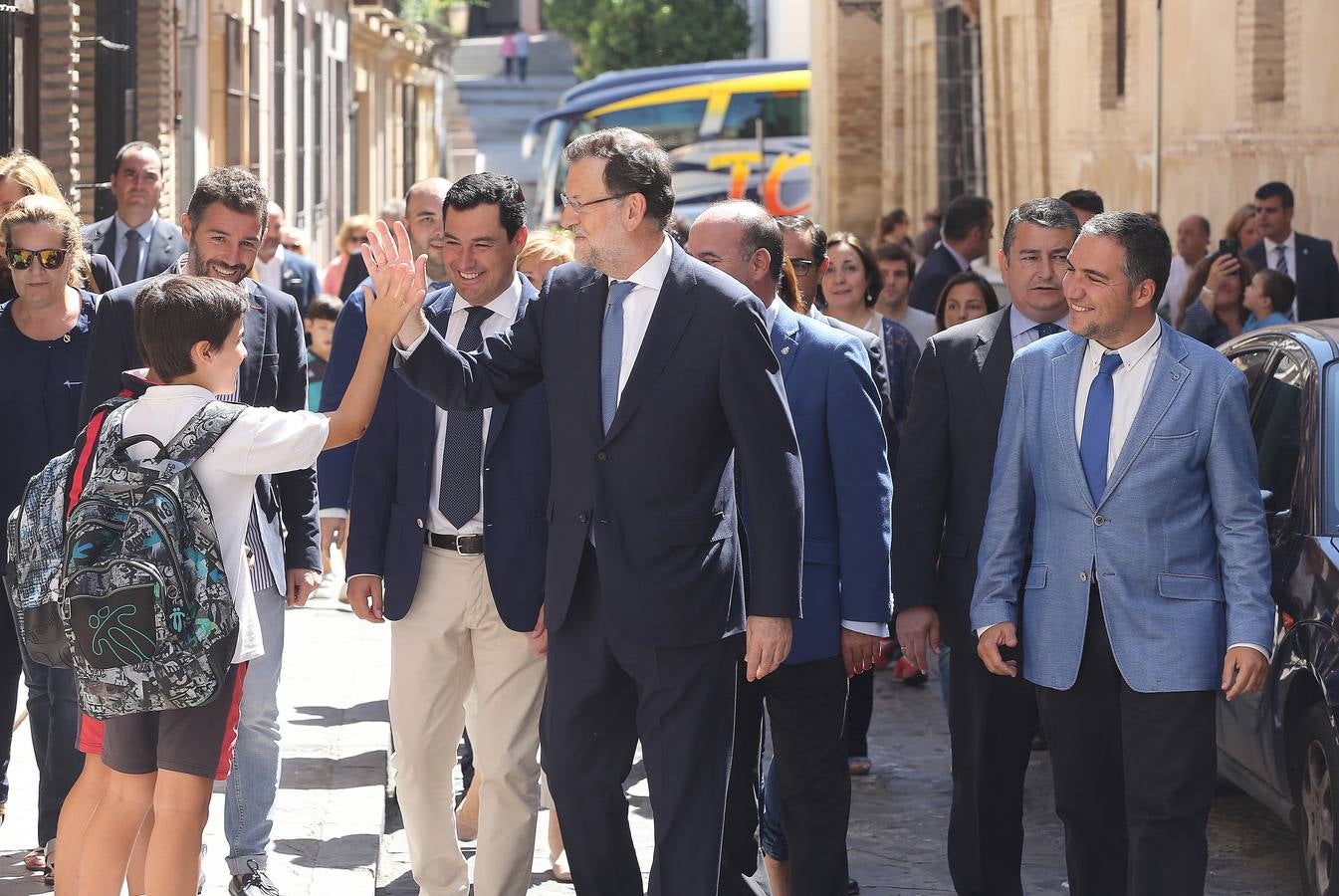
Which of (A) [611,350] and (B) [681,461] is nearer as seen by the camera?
(B) [681,461]

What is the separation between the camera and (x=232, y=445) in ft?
14.3

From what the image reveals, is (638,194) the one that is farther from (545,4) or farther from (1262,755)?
(545,4)

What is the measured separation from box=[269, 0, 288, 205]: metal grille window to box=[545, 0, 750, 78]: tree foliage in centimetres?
2681

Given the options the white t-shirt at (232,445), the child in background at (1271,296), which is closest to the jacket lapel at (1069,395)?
the white t-shirt at (232,445)

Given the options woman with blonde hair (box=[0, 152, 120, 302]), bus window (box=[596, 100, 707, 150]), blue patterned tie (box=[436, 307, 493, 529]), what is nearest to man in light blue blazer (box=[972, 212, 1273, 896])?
blue patterned tie (box=[436, 307, 493, 529])

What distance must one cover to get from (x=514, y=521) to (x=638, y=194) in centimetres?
97

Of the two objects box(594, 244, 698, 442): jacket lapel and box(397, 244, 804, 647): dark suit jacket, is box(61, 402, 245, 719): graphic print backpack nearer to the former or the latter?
box(397, 244, 804, 647): dark suit jacket

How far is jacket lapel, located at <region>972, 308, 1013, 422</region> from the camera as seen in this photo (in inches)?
208

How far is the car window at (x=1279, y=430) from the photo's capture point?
18.7ft

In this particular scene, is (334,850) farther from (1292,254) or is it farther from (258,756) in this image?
(1292,254)

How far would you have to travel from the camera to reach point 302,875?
576 cm

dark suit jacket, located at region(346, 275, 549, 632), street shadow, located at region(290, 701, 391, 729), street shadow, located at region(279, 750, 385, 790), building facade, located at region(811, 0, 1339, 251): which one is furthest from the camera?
building facade, located at region(811, 0, 1339, 251)

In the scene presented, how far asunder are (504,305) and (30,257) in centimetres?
131

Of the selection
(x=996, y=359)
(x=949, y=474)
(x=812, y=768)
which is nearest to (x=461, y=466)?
(x=812, y=768)
